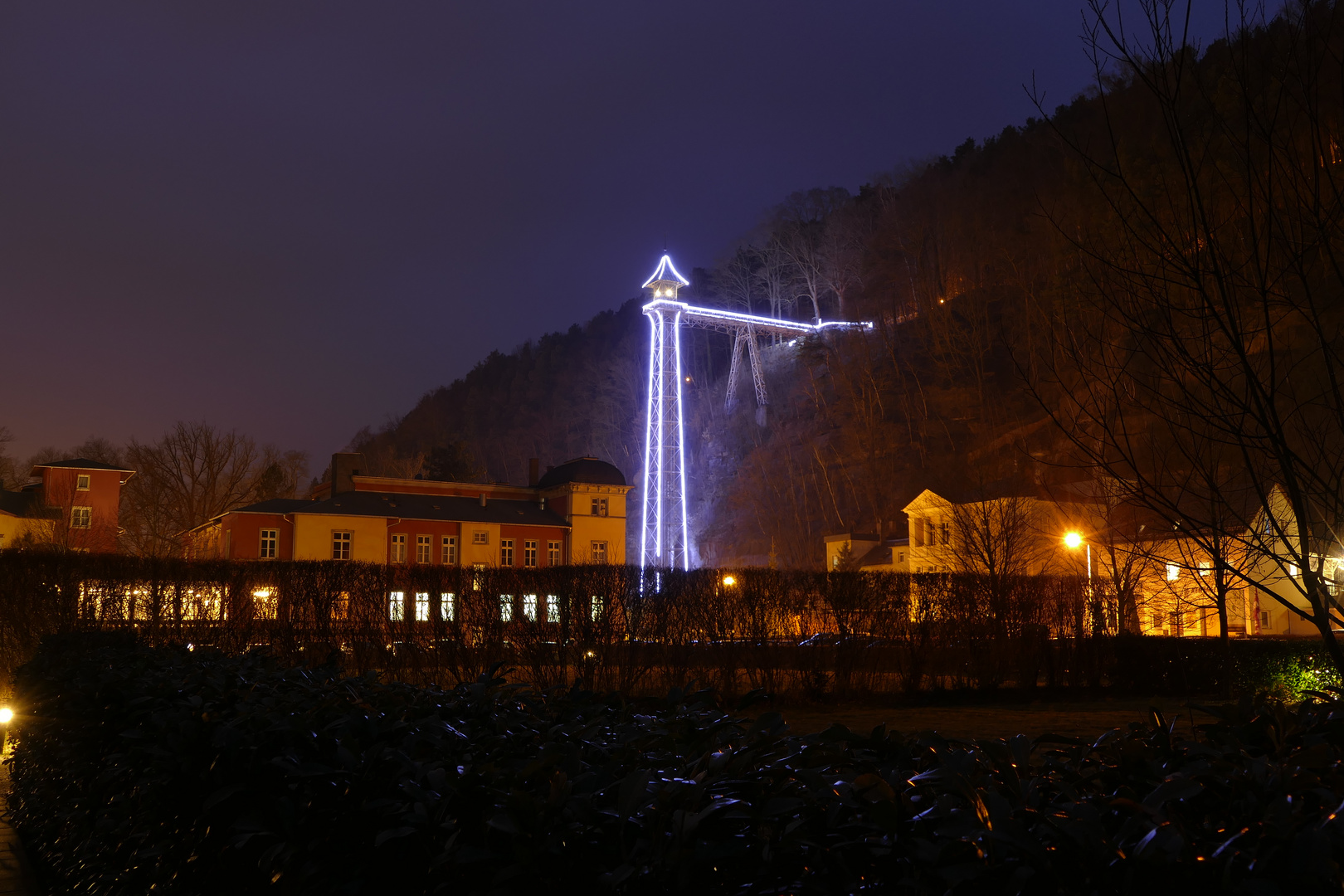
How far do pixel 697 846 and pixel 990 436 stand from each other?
5071 centimetres

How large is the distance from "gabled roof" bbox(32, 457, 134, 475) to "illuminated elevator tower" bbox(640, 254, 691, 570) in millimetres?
30063

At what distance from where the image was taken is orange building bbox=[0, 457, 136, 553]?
48.0 meters

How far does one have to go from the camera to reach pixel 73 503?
51031 mm

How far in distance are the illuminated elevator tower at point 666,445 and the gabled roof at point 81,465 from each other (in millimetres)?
30063

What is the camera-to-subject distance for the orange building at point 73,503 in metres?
48.0

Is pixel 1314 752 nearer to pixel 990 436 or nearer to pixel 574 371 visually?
pixel 990 436

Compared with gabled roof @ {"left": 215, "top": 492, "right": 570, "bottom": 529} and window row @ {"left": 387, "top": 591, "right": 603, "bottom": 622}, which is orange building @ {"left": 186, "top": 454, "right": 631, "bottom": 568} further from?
window row @ {"left": 387, "top": 591, "right": 603, "bottom": 622}

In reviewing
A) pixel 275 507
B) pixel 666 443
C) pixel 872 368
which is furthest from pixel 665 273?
pixel 275 507

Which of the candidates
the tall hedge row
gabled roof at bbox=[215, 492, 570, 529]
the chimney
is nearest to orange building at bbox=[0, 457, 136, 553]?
gabled roof at bbox=[215, 492, 570, 529]

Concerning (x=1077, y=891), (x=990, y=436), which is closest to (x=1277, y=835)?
(x=1077, y=891)

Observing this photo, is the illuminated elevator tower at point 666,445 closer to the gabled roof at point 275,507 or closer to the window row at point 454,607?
the gabled roof at point 275,507

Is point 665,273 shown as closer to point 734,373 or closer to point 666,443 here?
point 666,443

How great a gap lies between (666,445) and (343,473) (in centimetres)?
1684

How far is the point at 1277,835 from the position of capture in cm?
150
